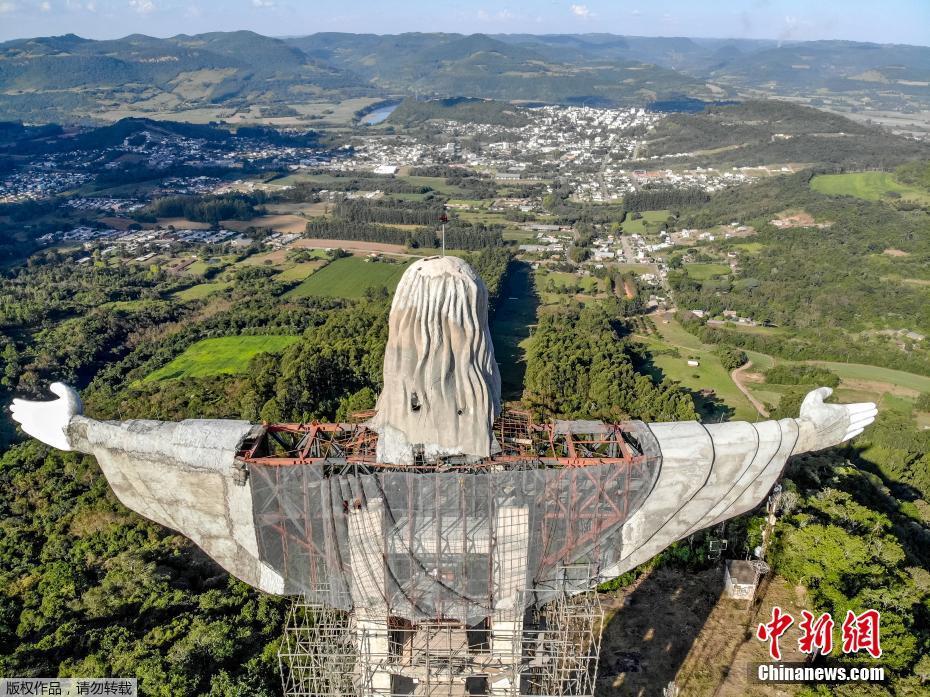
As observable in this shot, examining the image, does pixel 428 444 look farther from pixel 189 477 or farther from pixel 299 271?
pixel 299 271

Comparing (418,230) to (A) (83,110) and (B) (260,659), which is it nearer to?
(B) (260,659)

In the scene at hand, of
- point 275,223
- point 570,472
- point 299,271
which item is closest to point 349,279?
point 299,271

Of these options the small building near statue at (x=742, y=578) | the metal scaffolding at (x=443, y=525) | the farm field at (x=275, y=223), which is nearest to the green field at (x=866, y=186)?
the farm field at (x=275, y=223)

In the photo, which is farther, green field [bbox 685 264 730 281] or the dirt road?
green field [bbox 685 264 730 281]

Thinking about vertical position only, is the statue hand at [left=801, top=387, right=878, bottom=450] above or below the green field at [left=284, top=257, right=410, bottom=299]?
above

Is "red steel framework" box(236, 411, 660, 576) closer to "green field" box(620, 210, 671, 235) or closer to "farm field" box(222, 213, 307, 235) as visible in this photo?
"farm field" box(222, 213, 307, 235)

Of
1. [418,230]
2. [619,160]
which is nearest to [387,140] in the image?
[619,160]

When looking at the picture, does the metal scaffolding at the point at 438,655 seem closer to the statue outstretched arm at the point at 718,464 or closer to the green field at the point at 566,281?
the statue outstretched arm at the point at 718,464

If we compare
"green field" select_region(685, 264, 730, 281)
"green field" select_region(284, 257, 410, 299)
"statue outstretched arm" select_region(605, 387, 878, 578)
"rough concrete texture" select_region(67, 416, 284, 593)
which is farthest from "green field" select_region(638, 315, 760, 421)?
"rough concrete texture" select_region(67, 416, 284, 593)
